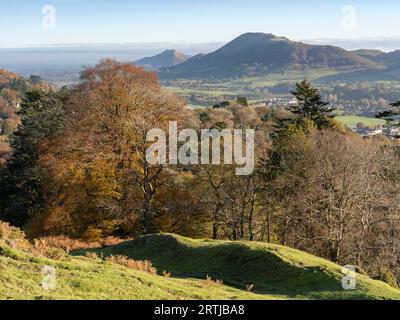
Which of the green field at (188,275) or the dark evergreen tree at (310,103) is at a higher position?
the dark evergreen tree at (310,103)

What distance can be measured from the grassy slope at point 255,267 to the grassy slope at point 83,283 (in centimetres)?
456

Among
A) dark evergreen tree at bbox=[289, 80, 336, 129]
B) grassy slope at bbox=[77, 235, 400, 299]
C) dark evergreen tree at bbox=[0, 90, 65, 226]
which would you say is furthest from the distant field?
grassy slope at bbox=[77, 235, 400, 299]

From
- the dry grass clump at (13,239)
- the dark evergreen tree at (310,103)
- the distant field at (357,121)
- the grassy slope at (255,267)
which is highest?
the dark evergreen tree at (310,103)

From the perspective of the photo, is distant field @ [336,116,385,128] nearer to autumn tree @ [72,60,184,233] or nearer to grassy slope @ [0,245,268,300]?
autumn tree @ [72,60,184,233]

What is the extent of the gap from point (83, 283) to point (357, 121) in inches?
5864

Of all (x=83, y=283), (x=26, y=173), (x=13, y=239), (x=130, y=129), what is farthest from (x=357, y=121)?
(x=83, y=283)

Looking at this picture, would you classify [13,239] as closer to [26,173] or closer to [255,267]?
[255,267]

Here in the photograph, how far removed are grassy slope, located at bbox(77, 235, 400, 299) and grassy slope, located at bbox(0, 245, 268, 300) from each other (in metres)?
4.56

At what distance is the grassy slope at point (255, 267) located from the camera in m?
20.6

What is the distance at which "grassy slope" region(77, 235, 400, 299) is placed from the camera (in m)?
20.6

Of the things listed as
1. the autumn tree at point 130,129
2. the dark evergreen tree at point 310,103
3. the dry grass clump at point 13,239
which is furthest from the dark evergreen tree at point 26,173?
the dark evergreen tree at point 310,103

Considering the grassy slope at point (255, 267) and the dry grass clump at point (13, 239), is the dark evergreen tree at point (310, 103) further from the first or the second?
the dry grass clump at point (13, 239)
